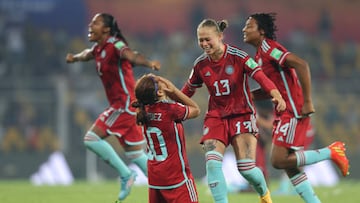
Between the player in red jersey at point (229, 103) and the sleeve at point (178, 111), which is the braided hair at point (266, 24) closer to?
the player in red jersey at point (229, 103)

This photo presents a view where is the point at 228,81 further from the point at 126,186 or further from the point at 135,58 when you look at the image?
the point at 126,186

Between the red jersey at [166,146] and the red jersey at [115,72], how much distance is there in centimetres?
346

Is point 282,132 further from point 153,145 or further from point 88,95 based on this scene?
point 88,95

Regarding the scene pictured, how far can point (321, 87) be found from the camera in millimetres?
20188

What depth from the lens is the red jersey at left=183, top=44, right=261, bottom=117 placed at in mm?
8508

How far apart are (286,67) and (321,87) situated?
1139 centimetres

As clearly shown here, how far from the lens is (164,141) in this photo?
24.0ft

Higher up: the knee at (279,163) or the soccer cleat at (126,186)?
the knee at (279,163)

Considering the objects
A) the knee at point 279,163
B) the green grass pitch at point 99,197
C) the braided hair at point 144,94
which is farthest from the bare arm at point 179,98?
the green grass pitch at point 99,197

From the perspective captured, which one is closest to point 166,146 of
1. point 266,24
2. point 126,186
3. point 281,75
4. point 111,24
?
point 281,75

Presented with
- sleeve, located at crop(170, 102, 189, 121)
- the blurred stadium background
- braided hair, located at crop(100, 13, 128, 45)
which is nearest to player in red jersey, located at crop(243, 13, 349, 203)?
sleeve, located at crop(170, 102, 189, 121)

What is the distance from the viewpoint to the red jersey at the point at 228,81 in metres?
8.51

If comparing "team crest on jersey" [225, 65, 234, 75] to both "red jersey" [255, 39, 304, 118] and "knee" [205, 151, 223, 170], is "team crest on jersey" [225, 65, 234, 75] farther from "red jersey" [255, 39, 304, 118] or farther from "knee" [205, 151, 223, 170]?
"knee" [205, 151, 223, 170]

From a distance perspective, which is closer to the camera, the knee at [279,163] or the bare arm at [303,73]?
the bare arm at [303,73]
